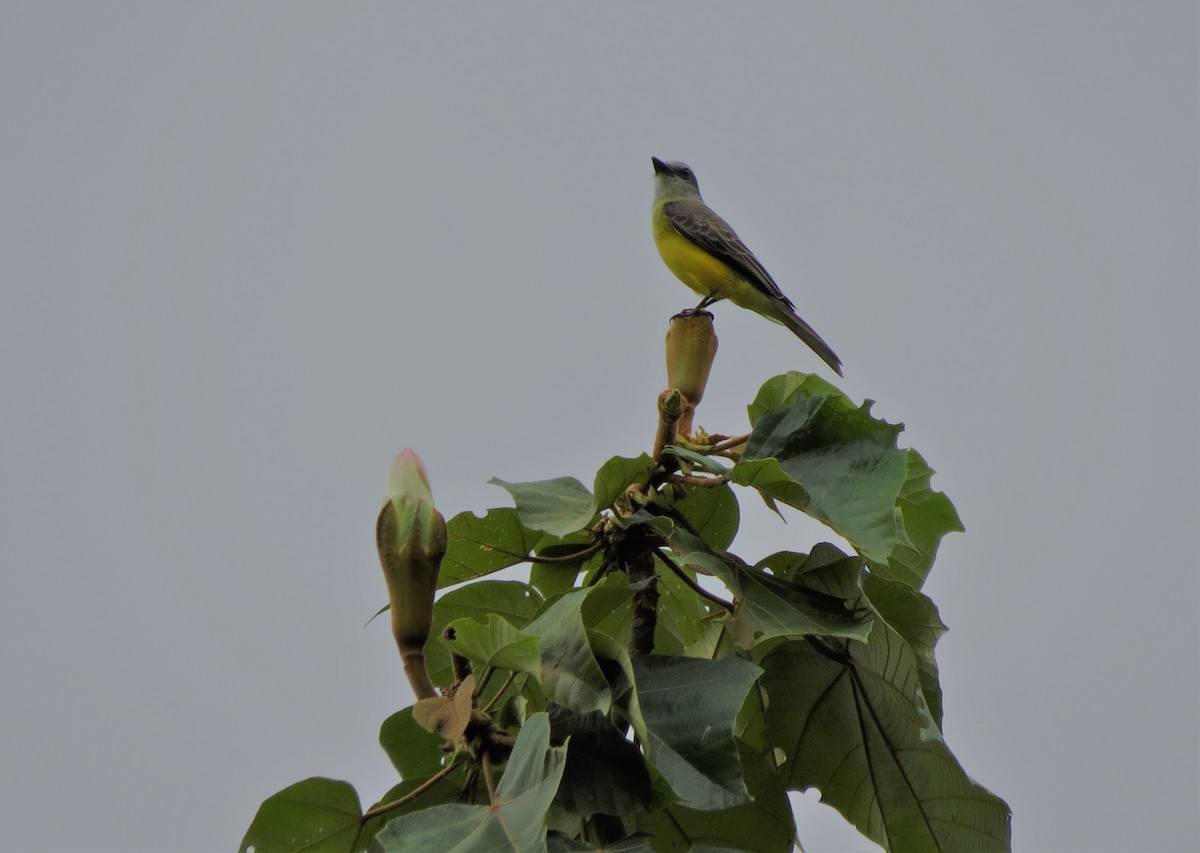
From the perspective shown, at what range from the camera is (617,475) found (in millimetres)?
2098

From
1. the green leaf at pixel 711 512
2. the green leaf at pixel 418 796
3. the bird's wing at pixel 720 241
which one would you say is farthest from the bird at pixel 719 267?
the green leaf at pixel 418 796

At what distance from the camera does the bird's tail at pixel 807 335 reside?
6.51 meters

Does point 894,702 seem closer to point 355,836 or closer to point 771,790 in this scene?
point 771,790

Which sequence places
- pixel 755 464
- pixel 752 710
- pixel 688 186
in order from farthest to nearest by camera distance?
pixel 688 186, pixel 752 710, pixel 755 464

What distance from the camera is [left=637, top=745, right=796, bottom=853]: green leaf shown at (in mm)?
2070

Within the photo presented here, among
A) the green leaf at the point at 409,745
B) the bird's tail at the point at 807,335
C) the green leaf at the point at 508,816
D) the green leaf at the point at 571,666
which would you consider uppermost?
the bird's tail at the point at 807,335

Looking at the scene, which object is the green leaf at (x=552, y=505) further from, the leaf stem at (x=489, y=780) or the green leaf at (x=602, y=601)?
the leaf stem at (x=489, y=780)

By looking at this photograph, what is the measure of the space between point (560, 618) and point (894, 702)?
28.6 inches

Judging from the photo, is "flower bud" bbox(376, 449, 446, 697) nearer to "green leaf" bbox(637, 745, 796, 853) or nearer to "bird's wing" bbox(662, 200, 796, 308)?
"green leaf" bbox(637, 745, 796, 853)

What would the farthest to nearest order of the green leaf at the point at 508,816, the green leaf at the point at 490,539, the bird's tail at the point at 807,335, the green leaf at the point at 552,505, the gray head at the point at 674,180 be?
the gray head at the point at 674,180 → the bird's tail at the point at 807,335 → the green leaf at the point at 490,539 → the green leaf at the point at 552,505 → the green leaf at the point at 508,816

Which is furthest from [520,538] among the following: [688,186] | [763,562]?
[688,186]

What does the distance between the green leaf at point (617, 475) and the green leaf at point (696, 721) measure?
31 centimetres

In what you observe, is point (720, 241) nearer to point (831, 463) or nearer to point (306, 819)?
point (831, 463)

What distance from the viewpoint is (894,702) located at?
219 cm
